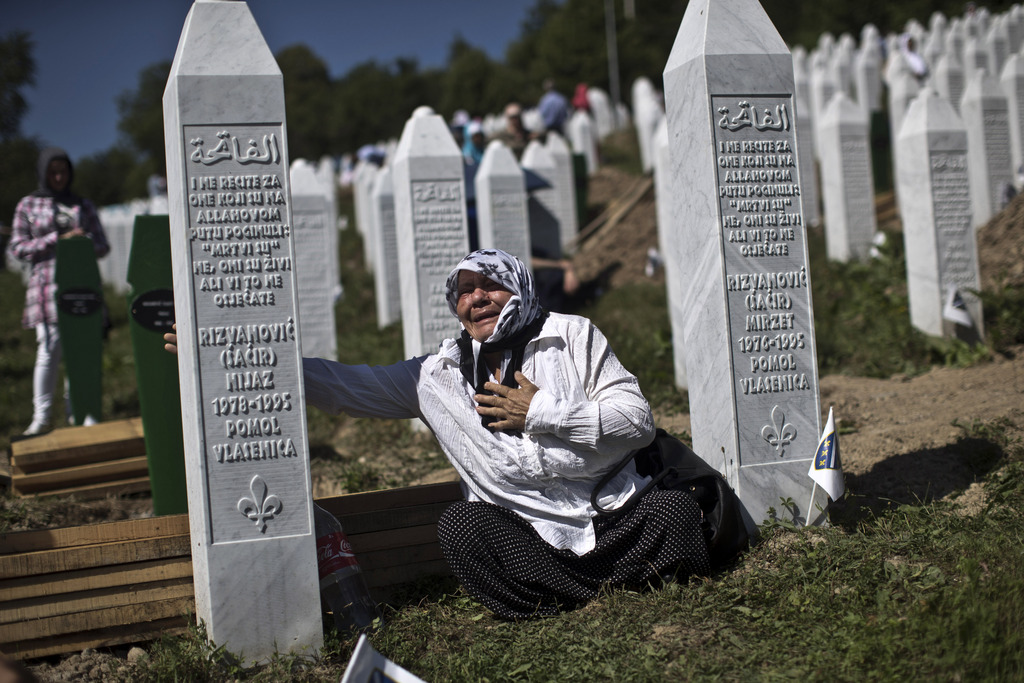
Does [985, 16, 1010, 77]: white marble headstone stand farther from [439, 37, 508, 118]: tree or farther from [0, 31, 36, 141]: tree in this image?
[439, 37, 508, 118]: tree

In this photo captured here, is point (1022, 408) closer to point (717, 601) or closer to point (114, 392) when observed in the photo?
point (717, 601)

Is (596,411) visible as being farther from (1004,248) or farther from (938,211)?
(1004,248)

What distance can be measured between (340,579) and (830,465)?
2.24 meters

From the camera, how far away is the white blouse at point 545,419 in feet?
11.5

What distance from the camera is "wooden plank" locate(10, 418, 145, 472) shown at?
5.62 meters

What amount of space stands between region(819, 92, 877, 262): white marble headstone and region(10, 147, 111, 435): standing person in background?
332 inches

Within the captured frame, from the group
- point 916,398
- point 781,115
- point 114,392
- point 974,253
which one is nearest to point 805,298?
point 781,115

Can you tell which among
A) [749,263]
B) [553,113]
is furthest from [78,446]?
[553,113]

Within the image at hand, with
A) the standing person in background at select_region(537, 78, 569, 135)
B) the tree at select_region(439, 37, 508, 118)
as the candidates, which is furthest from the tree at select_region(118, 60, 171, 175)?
the standing person in background at select_region(537, 78, 569, 135)

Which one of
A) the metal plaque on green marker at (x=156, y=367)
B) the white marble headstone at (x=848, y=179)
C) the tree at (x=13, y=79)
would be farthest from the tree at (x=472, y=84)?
the metal plaque on green marker at (x=156, y=367)

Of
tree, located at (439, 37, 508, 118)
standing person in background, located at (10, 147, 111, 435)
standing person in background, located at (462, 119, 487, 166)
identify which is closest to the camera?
standing person in background, located at (10, 147, 111, 435)

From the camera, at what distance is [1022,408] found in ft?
18.1

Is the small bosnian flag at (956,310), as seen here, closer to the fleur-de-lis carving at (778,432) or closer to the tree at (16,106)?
the fleur-de-lis carving at (778,432)

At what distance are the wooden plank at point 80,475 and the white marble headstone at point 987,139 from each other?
9.68 meters
